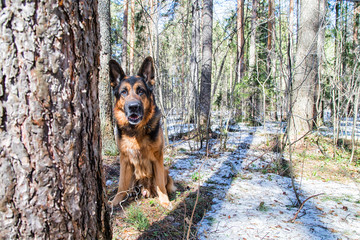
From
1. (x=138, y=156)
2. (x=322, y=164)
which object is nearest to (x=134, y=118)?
(x=138, y=156)

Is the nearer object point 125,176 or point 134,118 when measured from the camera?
point 134,118

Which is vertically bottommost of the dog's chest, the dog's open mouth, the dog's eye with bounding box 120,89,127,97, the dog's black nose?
the dog's chest

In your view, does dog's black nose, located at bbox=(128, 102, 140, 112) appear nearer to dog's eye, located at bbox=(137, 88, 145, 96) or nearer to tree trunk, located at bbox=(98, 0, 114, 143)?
dog's eye, located at bbox=(137, 88, 145, 96)

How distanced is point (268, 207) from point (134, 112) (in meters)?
2.30

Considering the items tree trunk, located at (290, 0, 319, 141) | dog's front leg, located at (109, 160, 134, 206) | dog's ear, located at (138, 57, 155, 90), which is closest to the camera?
dog's front leg, located at (109, 160, 134, 206)

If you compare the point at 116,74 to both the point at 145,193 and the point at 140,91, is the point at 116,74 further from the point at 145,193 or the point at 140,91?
the point at 145,193

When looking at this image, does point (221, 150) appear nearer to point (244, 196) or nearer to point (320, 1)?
point (244, 196)

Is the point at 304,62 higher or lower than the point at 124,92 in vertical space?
higher

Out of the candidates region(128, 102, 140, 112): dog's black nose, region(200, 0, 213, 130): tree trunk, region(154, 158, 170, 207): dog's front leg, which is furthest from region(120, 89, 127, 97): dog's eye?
region(200, 0, 213, 130): tree trunk

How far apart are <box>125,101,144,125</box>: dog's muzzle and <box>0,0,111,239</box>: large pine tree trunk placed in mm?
1675

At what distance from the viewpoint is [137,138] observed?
120 inches

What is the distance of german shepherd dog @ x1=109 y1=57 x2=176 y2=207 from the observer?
3039 mm

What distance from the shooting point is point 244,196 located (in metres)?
3.36

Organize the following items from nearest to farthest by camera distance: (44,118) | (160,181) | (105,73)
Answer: (44,118) → (160,181) → (105,73)
